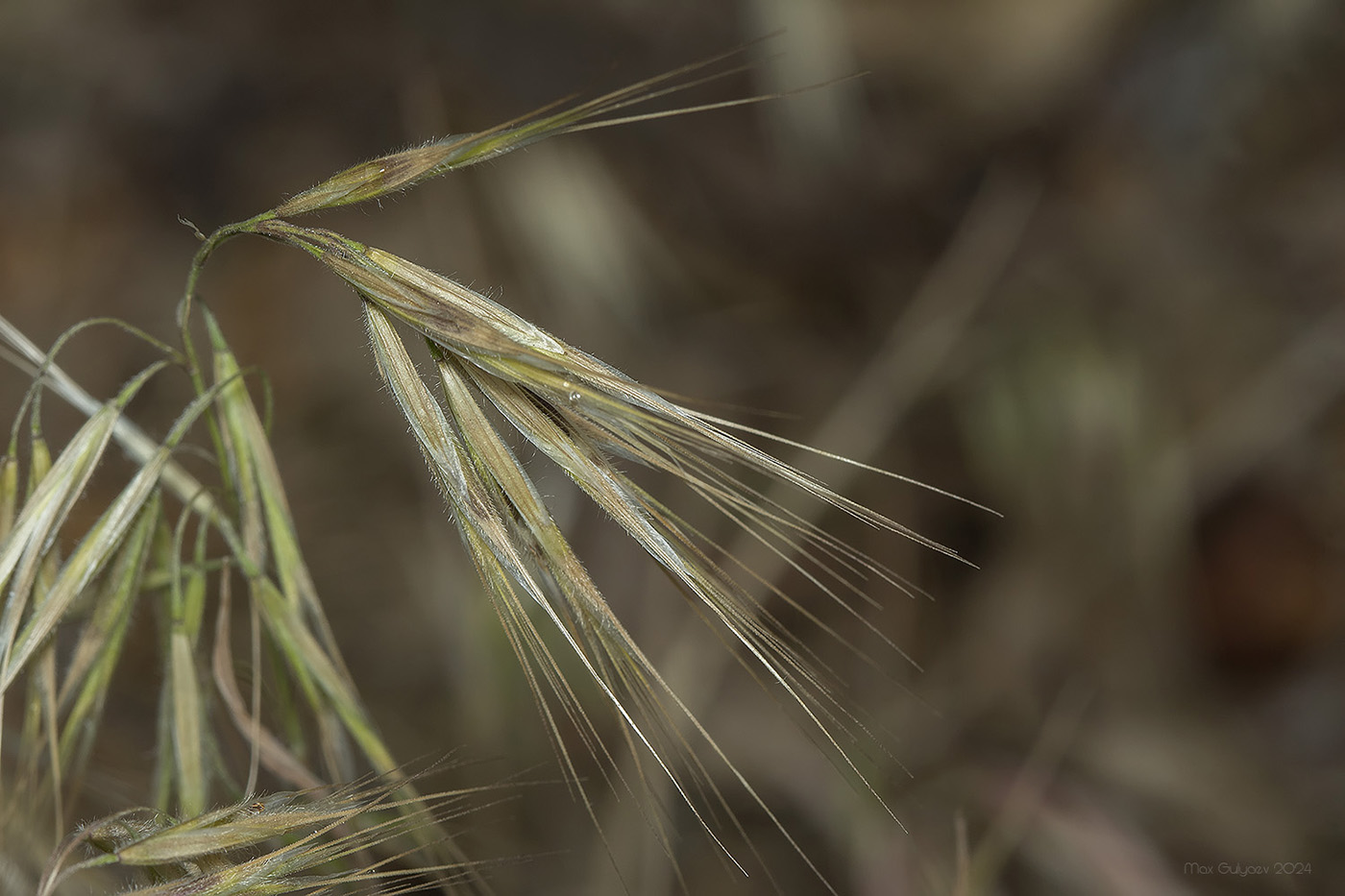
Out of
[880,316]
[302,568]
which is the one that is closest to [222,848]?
[302,568]

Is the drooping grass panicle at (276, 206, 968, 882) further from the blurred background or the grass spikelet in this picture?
the blurred background

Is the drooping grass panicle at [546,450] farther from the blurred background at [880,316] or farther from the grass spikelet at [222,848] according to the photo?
the blurred background at [880,316]

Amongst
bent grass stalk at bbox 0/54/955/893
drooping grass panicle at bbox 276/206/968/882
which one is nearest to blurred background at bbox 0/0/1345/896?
bent grass stalk at bbox 0/54/955/893

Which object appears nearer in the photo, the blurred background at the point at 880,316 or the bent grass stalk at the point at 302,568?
the bent grass stalk at the point at 302,568

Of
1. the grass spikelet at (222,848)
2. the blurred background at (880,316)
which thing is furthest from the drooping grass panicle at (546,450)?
the blurred background at (880,316)

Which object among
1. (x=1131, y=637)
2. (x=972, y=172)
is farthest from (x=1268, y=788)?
(x=972, y=172)

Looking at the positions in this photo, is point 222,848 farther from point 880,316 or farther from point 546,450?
point 880,316
